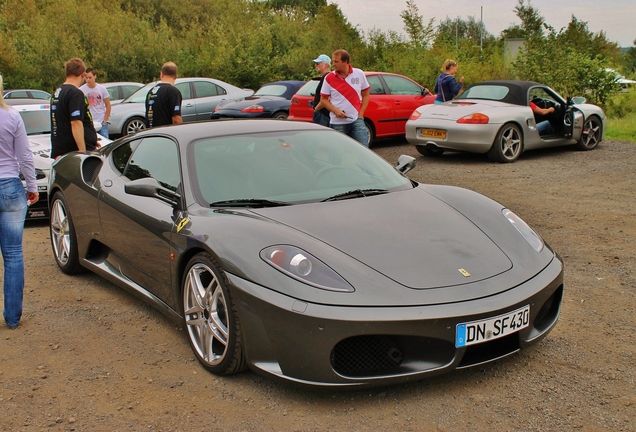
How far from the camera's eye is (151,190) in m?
4.14

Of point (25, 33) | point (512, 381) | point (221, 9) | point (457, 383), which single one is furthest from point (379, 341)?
point (221, 9)

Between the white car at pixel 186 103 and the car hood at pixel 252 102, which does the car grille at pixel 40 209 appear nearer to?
the car hood at pixel 252 102

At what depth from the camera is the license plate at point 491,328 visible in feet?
10.4

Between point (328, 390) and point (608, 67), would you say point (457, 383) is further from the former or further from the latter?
point (608, 67)

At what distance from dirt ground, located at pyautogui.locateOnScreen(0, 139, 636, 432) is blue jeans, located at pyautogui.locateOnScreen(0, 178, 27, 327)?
0.51 feet

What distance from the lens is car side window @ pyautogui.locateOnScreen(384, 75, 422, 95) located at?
1341 cm

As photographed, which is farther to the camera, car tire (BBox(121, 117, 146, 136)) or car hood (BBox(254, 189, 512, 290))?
car tire (BBox(121, 117, 146, 136))

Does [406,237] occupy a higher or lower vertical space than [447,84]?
lower

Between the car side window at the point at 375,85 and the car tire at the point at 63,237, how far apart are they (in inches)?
326

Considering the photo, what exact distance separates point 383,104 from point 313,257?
10024mm

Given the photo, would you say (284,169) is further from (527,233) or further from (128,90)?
(128,90)

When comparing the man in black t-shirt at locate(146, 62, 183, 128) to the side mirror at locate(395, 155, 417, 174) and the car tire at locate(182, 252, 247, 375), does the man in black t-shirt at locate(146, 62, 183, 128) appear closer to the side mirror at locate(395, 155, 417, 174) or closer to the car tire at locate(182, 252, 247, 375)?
the side mirror at locate(395, 155, 417, 174)

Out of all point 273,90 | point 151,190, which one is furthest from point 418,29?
point 151,190

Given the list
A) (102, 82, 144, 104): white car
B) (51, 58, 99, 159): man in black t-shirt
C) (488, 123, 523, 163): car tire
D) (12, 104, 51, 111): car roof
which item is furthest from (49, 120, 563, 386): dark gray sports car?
(102, 82, 144, 104): white car
